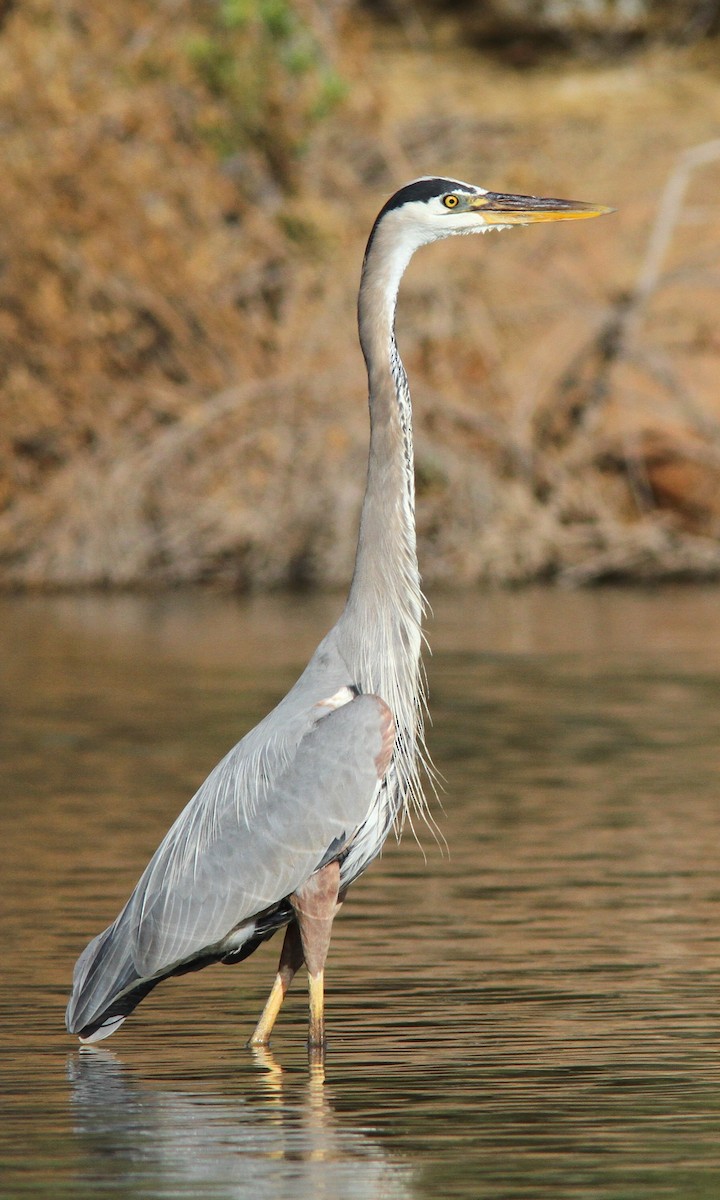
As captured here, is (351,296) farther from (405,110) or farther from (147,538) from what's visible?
(405,110)

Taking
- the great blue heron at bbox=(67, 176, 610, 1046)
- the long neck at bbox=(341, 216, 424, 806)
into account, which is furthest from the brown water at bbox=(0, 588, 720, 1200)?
the long neck at bbox=(341, 216, 424, 806)

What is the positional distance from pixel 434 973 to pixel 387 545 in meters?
1.34

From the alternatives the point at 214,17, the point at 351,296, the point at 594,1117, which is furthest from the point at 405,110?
the point at 594,1117

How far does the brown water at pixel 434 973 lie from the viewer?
191 inches

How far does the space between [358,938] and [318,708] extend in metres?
1.62

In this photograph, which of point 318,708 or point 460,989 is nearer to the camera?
point 318,708

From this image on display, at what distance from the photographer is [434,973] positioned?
683 cm

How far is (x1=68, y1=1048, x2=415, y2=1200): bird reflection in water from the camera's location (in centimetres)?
465

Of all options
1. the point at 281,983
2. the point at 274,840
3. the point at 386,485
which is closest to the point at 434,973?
the point at 281,983

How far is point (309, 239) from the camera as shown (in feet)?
72.2

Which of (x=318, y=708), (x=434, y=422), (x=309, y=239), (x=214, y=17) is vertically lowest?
(x=318, y=708)

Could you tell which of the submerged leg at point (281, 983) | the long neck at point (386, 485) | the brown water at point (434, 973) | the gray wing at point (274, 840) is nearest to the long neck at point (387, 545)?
the long neck at point (386, 485)

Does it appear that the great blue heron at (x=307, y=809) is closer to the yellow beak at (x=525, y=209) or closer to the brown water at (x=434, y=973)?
the brown water at (x=434, y=973)

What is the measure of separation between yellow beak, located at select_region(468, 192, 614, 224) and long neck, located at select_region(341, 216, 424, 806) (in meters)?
0.40
